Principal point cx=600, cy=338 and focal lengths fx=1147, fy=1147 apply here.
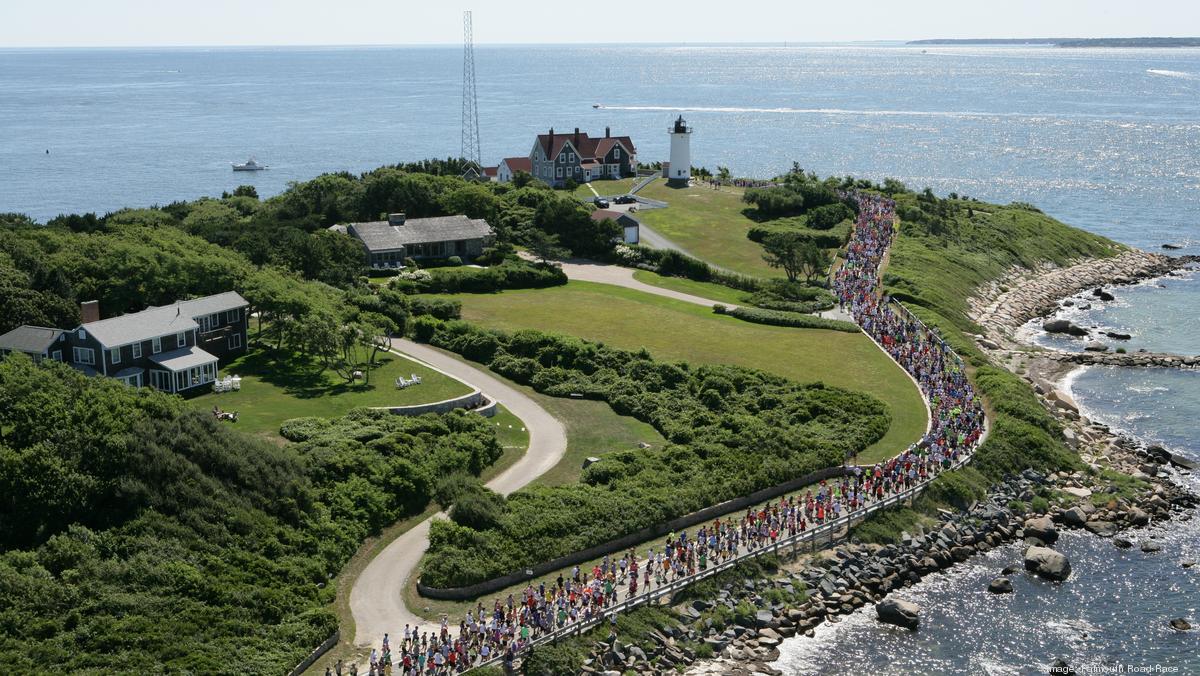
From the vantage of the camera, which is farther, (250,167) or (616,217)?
(250,167)

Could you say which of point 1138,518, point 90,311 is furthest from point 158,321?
point 1138,518

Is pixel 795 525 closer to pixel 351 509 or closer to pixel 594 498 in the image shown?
pixel 594 498

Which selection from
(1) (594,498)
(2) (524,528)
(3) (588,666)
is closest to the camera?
(3) (588,666)

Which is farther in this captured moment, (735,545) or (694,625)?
(735,545)

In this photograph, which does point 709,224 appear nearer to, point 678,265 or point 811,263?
point 678,265

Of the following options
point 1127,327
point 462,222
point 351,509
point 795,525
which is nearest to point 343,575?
point 351,509

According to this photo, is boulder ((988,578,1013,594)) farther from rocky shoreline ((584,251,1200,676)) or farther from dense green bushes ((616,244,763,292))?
dense green bushes ((616,244,763,292))
